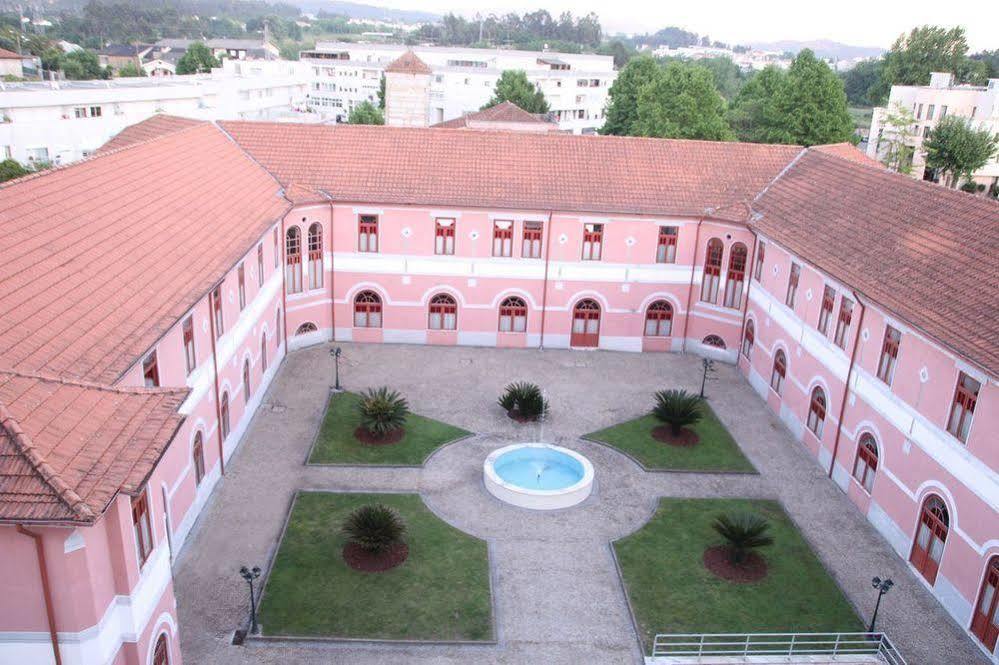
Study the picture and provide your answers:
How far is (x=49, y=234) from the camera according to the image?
16.8 meters

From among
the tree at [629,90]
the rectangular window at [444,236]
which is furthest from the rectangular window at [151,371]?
the tree at [629,90]

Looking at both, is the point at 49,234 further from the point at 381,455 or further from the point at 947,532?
the point at 947,532

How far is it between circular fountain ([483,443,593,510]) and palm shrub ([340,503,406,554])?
156 inches

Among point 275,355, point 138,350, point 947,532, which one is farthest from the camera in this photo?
point 275,355

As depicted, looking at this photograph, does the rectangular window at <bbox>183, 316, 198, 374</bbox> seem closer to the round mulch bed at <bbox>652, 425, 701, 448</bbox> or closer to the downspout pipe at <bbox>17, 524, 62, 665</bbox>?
the downspout pipe at <bbox>17, 524, 62, 665</bbox>

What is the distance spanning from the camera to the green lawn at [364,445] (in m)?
24.6

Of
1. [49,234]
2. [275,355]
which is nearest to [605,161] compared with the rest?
[275,355]

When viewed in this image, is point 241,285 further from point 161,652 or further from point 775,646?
point 775,646

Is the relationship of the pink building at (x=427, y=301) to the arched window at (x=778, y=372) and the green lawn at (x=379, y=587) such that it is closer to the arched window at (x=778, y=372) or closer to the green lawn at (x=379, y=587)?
the arched window at (x=778, y=372)

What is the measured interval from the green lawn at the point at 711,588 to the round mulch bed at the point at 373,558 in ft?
17.9

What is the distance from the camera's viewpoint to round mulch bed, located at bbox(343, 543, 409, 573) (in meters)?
19.4

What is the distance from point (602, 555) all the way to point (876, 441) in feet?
26.5

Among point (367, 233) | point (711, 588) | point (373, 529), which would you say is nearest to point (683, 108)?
point (367, 233)

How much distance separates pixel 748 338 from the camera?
32.0 meters
